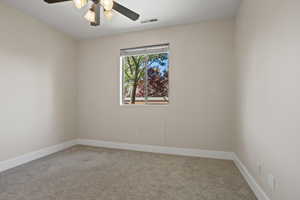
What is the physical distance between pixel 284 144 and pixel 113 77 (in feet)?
10.7

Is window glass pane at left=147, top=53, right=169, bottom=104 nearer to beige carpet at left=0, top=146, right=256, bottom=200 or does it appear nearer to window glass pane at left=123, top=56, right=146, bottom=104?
window glass pane at left=123, top=56, right=146, bottom=104

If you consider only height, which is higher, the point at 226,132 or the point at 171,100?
the point at 171,100

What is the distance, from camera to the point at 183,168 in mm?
2615

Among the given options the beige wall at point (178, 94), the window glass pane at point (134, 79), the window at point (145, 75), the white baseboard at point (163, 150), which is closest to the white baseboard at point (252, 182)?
the white baseboard at point (163, 150)

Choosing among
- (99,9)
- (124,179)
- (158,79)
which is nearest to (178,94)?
(158,79)

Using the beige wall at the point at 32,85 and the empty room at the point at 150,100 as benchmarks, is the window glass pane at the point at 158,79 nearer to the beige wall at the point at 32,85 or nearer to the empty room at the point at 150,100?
the empty room at the point at 150,100

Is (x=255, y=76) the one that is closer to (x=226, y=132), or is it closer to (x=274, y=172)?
(x=274, y=172)

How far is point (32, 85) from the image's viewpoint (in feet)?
9.87

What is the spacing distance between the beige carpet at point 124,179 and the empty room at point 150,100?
18 mm

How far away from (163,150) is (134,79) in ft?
5.68

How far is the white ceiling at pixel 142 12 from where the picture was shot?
8.45 feet

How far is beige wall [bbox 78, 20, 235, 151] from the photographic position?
3039mm

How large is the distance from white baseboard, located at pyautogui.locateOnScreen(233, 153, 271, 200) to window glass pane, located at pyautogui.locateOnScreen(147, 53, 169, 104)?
175 cm

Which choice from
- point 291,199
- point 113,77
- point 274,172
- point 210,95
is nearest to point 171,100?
point 210,95
